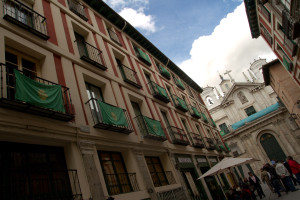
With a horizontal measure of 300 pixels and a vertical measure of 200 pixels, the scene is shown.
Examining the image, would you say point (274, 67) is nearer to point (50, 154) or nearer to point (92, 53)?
point (92, 53)

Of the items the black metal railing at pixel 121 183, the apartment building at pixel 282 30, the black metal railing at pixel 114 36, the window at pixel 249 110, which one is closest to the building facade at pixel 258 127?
the window at pixel 249 110

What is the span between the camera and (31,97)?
232 inches

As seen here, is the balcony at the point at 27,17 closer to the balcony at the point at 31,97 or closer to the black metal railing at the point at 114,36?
the balcony at the point at 31,97

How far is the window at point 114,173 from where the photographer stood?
7.73 meters

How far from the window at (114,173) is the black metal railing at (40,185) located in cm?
154

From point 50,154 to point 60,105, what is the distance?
149cm

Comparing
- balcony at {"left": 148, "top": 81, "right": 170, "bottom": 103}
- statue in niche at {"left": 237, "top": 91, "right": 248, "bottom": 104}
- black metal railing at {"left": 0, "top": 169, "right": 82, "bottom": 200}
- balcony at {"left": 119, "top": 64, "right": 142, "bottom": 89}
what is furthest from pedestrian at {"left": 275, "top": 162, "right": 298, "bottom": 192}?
statue in niche at {"left": 237, "top": 91, "right": 248, "bottom": 104}

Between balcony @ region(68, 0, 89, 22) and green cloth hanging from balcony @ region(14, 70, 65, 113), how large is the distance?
251 inches

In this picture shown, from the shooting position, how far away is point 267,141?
35.0m

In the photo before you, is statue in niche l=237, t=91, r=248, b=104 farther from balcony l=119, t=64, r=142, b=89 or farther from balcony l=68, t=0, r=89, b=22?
balcony l=68, t=0, r=89, b=22

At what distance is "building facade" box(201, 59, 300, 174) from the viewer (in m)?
33.4

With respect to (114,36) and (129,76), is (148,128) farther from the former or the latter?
(114,36)

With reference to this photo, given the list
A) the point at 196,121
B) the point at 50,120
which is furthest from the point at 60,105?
the point at 196,121

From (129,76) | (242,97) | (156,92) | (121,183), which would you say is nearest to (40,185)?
(121,183)
